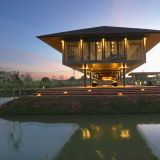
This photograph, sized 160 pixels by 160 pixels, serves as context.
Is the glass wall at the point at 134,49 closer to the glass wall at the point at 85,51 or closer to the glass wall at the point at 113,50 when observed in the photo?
the glass wall at the point at 113,50

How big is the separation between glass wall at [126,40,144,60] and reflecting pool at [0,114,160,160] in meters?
16.7

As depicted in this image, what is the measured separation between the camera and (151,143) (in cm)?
1120

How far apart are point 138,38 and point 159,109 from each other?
11.5 m

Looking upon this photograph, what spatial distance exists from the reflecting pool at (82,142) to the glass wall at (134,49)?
1670cm

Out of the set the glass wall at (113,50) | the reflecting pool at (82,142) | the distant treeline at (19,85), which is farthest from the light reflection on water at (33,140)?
the distant treeline at (19,85)

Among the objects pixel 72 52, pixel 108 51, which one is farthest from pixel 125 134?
pixel 72 52

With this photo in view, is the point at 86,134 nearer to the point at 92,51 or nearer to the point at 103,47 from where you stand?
the point at 103,47

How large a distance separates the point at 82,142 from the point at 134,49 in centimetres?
2197

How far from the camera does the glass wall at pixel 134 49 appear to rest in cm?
3222

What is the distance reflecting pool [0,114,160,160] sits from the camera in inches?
378

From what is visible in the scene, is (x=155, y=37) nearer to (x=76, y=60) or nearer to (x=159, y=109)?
(x=76, y=60)

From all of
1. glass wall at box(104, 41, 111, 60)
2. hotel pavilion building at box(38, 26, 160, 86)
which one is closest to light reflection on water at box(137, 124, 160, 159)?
hotel pavilion building at box(38, 26, 160, 86)

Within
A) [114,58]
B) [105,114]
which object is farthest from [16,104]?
[114,58]

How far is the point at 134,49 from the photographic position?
106 feet
